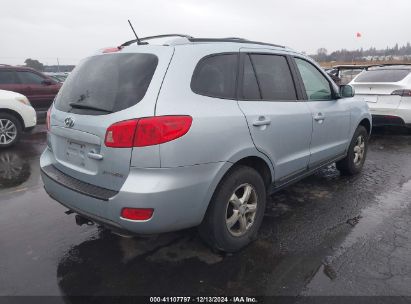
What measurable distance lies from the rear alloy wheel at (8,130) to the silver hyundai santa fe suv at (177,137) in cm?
458

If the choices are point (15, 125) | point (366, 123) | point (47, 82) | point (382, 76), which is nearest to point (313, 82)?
point (366, 123)

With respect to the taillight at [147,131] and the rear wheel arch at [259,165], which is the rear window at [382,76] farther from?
the taillight at [147,131]

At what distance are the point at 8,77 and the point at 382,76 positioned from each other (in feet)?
30.5

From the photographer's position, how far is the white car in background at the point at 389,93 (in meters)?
7.02

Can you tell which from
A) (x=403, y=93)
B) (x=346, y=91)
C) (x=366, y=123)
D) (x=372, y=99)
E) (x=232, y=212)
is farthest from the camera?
(x=372, y=99)

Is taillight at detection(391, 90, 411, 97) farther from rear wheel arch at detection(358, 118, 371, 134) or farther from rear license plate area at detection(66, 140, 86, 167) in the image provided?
rear license plate area at detection(66, 140, 86, 167)

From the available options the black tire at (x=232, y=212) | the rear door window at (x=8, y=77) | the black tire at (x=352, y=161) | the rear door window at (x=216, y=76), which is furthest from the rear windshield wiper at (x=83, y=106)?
the rear door window at (x=8, y=77)

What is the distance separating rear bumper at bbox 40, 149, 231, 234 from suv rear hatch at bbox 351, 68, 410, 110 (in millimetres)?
5847

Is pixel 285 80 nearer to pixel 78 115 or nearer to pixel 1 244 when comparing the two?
pixel 78 115

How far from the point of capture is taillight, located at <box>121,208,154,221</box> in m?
2.36

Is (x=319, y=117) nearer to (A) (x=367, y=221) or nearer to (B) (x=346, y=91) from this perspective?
(B) (x=346, y=91)

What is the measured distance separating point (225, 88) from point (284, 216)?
171cm

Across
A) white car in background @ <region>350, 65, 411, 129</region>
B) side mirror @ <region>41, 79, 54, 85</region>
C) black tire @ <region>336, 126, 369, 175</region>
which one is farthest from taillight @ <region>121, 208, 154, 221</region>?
side mirror @ <region>41, 79, 54, 85</region>

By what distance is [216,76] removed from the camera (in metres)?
2.80
